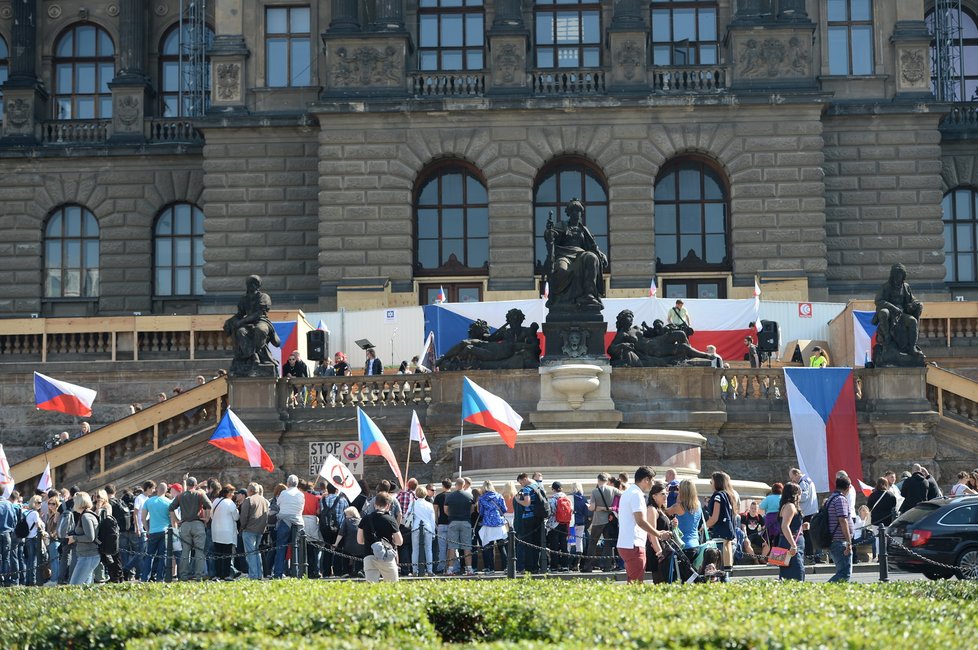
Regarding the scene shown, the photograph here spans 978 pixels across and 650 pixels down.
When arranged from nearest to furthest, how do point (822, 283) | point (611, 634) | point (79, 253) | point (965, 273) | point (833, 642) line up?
point (833, 642) < point (611, 634) < point (822, 283) < point (965, 273) < point (79, 253)

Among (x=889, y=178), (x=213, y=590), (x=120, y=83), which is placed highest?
(x=120, y=83)

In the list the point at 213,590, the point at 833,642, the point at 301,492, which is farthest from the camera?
the point at 301,492

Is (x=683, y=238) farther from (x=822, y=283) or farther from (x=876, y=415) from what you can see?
(x=876, y=415)

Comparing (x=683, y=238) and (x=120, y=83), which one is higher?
(x=120, y=83)

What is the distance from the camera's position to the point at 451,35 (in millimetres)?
48500

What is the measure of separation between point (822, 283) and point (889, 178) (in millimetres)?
4058

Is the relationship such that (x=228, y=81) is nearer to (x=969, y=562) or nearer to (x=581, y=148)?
(x=581, y=148)

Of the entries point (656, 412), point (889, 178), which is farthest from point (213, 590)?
point (889, 178)

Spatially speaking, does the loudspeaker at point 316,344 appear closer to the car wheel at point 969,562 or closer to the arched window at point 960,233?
the car wheel at point 969,562

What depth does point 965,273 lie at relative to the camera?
48938mm

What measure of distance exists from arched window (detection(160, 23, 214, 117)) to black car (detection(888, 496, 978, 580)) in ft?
108

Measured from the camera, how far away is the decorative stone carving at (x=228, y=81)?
48281mm

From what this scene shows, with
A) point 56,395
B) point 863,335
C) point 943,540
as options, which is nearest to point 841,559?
point 943,540

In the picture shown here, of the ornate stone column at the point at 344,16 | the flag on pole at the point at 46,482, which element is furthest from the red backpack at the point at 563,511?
the ornate stone column at the point at 344,16
